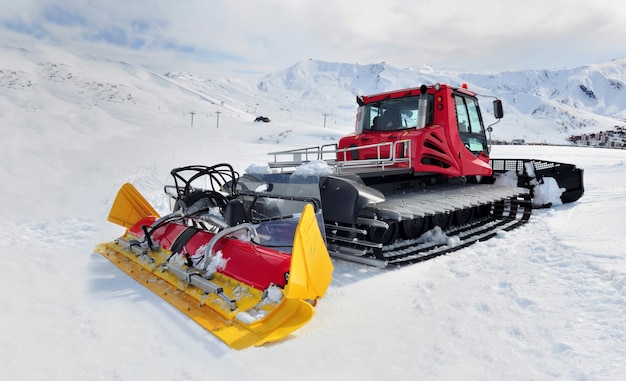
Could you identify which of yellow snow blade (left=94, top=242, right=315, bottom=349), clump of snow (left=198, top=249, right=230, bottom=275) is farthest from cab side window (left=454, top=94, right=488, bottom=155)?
yellow snow blade (left=94, top=242, right=315, bottom=349)

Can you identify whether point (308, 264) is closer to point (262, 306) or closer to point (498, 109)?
point (262, 306)

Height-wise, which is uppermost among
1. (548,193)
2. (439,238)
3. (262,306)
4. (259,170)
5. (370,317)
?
(259,170)

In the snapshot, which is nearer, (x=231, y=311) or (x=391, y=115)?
(x=231, y=311)

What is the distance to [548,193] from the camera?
27.1 feet

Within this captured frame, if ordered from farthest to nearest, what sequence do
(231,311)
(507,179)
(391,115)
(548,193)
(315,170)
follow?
(507,179) → (548,193) → (391,115) → (315,170) → (231,311)

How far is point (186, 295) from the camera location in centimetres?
353

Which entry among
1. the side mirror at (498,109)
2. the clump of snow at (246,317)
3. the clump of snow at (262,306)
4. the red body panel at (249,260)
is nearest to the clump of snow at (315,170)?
the red body panel at (249,260)

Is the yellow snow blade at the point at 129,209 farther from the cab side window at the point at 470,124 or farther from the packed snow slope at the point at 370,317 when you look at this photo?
the cab side window at the point at 470,124

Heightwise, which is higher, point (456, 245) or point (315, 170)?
point (315, 170)

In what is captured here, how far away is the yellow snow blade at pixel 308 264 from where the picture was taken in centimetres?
316

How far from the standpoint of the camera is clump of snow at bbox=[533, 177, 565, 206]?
8.26 m

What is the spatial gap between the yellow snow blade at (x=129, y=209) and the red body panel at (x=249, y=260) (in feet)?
5.90

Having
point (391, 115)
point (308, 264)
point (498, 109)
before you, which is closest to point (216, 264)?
point (308, 264)

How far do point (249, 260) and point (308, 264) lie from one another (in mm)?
593
